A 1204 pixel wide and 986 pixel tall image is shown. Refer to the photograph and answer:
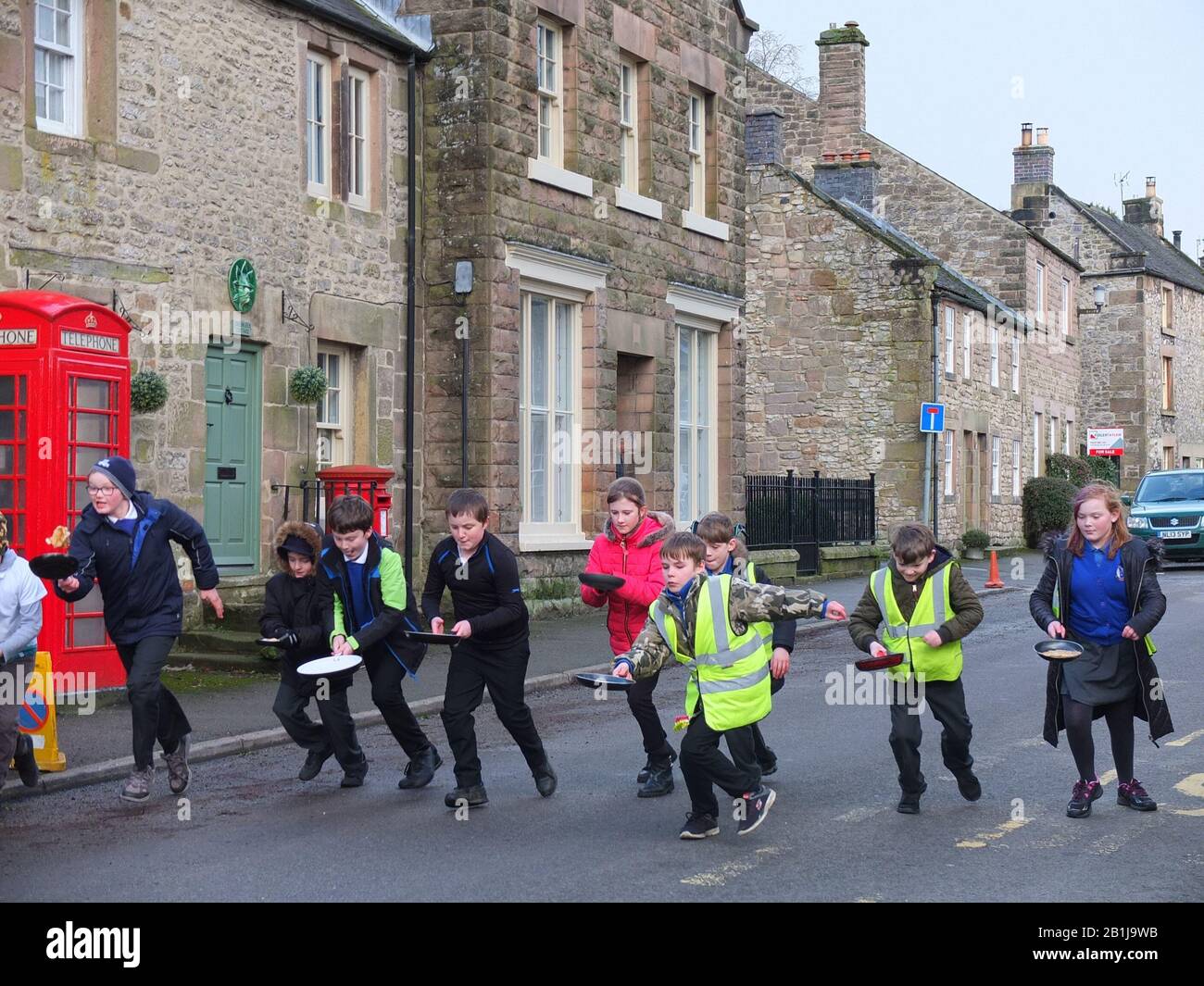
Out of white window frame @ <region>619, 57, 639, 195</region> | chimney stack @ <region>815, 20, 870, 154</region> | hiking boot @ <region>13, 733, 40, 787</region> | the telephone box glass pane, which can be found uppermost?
chimney stack @ <region>815, 20, 870, 154</region>

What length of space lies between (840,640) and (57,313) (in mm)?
10257

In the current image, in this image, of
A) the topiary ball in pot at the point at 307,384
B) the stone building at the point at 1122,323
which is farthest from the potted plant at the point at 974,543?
the topiary ball in pot at the point at 307,384

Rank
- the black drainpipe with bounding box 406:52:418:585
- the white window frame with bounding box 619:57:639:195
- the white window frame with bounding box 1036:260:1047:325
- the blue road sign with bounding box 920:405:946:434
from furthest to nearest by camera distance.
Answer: the white window frame with bounding box 1036:260:1047:325, the blue road sign with bounding box 920:405:946:434, the white window frame with bounding box 619:57:639:195, the black drainpipe with bounding box 406:52:418:585

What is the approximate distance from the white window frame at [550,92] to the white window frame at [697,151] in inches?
135

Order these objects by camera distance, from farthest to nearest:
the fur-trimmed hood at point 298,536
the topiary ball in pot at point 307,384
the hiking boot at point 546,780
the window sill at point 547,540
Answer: the window sill at point 547,540 → the topiary ball in pot at point 307,384 → the fur-trimmed hood at point 298,536 → the hiking boot at point 546,780

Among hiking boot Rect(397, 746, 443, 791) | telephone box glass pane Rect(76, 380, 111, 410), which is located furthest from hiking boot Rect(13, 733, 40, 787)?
telephone box glass pane Rect(76, 380, 111, 410)

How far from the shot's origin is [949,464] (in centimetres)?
3500

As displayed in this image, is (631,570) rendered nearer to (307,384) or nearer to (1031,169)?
(307,384)

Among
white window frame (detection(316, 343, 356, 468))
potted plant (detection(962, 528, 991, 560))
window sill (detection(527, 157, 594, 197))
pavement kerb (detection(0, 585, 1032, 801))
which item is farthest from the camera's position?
potted plant (detection(962, 528, 991, 560))

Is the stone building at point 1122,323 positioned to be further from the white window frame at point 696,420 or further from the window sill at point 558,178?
the window sill at point 558,178

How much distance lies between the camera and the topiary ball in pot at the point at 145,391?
46.1 feet

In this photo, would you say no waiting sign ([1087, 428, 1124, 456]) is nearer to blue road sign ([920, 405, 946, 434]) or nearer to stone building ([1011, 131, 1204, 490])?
stone building ([1011, 131, 1204, 490])

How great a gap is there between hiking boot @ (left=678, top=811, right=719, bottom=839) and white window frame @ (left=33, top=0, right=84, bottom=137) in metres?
8.69

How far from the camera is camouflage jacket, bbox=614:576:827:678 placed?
7.81 metres
